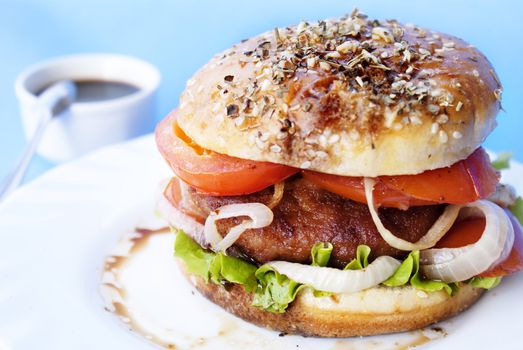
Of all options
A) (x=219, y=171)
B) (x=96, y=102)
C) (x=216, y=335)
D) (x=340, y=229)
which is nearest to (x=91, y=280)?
(x=216, y=335)

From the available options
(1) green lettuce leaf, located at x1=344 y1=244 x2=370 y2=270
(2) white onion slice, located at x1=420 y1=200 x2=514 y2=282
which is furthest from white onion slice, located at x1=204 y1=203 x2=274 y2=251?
(2) white onion slice, located at x1=420 y1=200 x2=514 y2=282

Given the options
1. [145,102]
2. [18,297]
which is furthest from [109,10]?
[18,297]

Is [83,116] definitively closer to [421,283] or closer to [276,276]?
[276,276]

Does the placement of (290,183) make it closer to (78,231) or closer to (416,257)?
(416,257)

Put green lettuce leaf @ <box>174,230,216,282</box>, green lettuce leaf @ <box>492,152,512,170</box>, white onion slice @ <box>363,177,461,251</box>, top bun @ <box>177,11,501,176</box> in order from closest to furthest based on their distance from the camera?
top bun @ <box>177,11,501,176</box>
white onion slice @ <box>363,177,461,251</box>
green lettuce leaf @ <box>174,230,216,282</box>
green lettuce leaf @ <box>492,152,512,170</box>

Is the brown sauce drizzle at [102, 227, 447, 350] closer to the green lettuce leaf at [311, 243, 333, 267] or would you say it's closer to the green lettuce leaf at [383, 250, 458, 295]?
the green lettuce leaf at [383, 250, 458, 295]

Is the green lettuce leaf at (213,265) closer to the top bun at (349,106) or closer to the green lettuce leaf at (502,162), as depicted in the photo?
the top bun at (349,106)

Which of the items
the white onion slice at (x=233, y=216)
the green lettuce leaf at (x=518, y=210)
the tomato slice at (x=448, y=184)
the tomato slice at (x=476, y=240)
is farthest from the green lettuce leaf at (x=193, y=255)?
the green lettuce leaf at (x=518, y=210)
